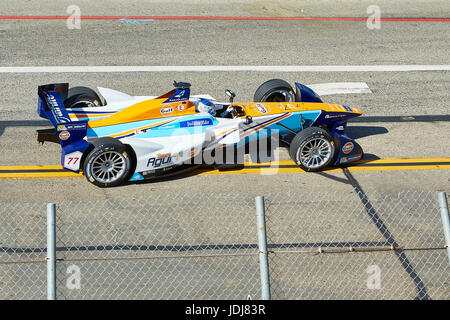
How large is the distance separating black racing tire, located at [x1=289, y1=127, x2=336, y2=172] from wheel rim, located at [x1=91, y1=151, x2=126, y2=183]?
8.64 ft

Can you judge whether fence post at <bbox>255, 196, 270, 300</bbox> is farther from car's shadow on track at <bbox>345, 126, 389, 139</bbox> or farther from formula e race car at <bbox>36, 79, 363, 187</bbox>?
car's shadow on track at <bbox>345, 126, 389, 139</bbox>

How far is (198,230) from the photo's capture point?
9.03 m

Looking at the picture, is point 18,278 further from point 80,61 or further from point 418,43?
point 418,43

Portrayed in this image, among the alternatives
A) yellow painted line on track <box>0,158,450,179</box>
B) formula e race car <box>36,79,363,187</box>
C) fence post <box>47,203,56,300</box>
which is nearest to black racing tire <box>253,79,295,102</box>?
formula e race car <box>36,79,363,187</box>

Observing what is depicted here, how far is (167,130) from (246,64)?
202 inches

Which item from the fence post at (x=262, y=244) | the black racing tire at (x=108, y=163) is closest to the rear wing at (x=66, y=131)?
the black racing tire at (x=108, y=163)

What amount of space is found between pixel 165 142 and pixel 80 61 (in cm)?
554

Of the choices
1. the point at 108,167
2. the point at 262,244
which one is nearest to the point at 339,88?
the point at 108,167

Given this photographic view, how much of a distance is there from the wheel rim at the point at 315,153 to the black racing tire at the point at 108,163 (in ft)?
8.56

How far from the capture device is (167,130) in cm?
1026

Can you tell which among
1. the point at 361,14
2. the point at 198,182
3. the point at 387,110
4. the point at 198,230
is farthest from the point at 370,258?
the point at 361,14

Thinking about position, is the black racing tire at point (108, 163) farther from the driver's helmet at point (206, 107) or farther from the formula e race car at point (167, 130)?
the driver's helmet at point (206, 107)

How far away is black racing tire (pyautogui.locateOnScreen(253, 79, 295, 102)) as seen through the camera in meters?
11.9

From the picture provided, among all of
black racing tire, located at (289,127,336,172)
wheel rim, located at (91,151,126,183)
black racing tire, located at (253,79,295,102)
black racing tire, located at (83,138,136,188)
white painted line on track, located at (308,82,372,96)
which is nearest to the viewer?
black racing tire, located at (83,138,136,188)
